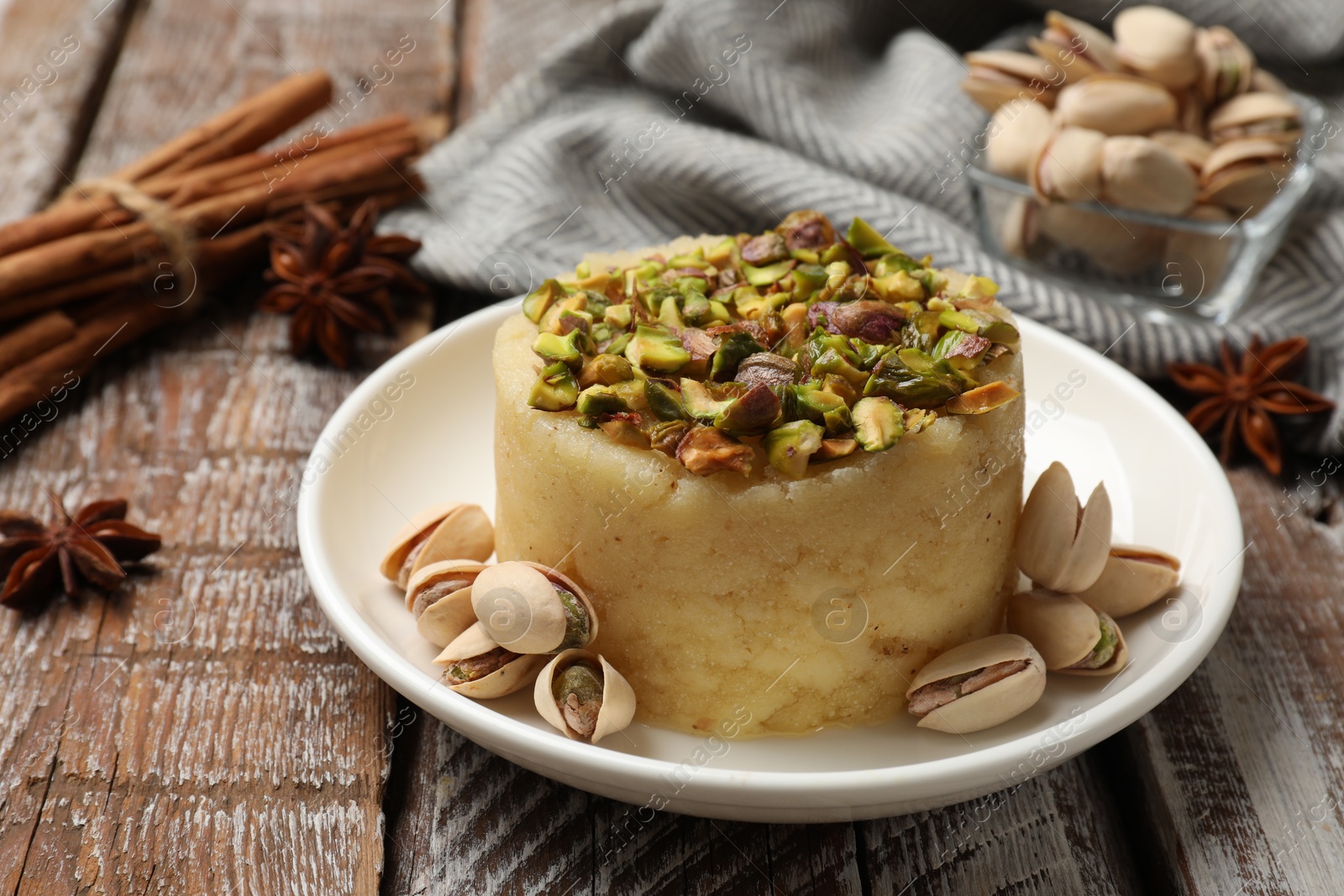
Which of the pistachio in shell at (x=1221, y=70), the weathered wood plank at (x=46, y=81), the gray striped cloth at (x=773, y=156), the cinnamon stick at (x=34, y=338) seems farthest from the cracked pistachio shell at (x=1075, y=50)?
the weathered wood plank at (x=46, y=81)

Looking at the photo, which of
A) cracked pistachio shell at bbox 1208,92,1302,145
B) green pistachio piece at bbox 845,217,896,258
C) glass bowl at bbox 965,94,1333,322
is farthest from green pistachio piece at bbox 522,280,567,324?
cracked pistachio shell at bbox 1208,92,1302,145

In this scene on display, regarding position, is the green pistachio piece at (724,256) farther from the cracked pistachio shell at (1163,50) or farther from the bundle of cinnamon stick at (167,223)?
the bundle of cinnamon stick at (167,223)

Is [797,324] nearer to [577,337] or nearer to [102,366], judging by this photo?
[577,337]

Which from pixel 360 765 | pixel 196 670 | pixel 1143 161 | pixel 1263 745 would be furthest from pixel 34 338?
pixel 1263 745

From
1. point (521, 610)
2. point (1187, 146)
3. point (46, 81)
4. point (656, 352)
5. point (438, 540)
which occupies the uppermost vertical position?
point (656, 352)

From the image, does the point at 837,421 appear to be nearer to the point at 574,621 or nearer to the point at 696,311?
the point at 696,311

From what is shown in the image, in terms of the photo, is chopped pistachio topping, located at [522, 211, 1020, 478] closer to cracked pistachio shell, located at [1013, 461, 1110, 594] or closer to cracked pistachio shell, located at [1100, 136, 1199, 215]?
cracked pistachio shell, located at [1013, 461, 1110, 594]
